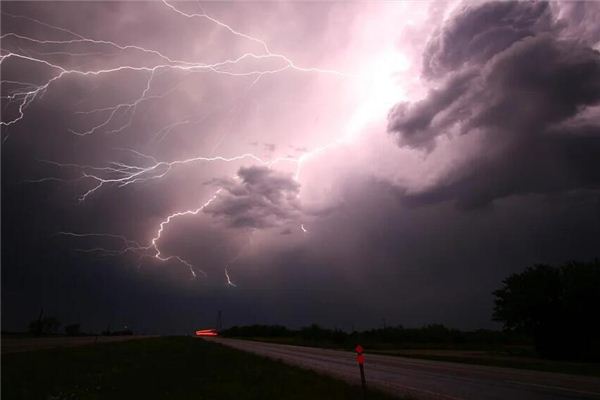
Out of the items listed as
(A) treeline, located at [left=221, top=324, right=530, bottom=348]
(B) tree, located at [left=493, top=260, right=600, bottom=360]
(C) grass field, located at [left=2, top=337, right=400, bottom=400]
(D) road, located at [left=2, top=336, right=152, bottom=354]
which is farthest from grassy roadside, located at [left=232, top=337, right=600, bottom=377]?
(D) road, located at [left=2, top=336, right=152, bottom=354]

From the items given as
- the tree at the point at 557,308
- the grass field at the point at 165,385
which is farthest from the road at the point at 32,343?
the tree at the point at 557,308

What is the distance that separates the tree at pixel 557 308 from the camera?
3597 centimetres

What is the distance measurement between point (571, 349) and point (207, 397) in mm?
33995

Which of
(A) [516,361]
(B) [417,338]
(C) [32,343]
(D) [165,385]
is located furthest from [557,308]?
(C) [32,343]

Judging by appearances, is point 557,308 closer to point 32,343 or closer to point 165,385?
point 165,385

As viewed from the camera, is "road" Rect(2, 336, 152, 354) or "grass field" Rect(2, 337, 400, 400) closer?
"grass field" Rect(2, 337, 400, 400)

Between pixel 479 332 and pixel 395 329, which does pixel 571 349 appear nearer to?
pixel 479 332

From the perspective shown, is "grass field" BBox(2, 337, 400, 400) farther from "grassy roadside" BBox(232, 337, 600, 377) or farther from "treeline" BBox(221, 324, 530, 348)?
"treeline" BBox(221, 324, 530, 348)

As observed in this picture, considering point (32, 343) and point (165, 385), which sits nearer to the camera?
Result: point (165, 385)

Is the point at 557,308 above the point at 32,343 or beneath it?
above

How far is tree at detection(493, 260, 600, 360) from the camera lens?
1416 inches

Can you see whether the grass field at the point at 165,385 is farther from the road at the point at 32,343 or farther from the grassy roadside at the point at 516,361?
the road at the point at 32,343

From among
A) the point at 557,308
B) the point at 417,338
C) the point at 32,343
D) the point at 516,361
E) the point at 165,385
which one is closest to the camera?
the point at 165,385

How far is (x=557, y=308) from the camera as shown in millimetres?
38094
